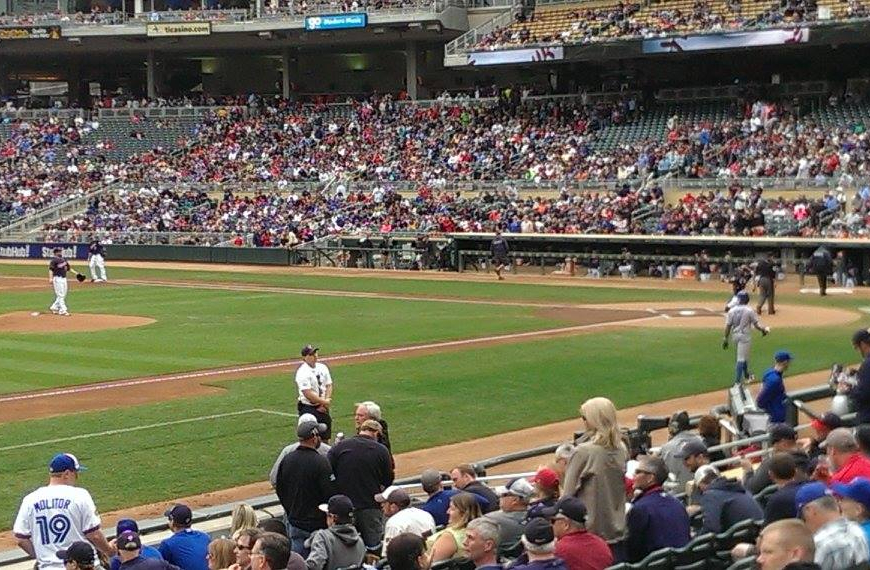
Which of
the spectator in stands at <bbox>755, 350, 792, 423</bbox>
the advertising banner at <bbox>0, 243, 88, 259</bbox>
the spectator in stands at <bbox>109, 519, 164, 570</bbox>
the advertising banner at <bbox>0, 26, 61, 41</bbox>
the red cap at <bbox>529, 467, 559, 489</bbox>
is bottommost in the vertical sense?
the advertising banner at <bbox>0, 243, 88, 259</bbox>

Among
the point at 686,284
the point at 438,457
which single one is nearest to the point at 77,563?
the point at 438,457

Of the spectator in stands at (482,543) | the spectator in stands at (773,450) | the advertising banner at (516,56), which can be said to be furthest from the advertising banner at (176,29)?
the spectator in stands at (482,543)

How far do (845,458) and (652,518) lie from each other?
55.8 inches

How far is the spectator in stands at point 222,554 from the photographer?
770 cm

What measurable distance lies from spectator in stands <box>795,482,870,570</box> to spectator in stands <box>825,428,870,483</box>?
145cm

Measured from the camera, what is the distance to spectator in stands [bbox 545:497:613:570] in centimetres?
698

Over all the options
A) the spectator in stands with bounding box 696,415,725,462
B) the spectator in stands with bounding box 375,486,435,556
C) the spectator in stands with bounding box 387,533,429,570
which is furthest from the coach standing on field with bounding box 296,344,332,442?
the spectator in stands with bounding box 387,533,429,570

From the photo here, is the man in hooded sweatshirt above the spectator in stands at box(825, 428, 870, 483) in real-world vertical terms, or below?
below

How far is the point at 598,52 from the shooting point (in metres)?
53.5

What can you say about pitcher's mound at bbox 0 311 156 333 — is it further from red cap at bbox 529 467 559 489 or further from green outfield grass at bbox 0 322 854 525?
red cap at bbox 529 467 559 489

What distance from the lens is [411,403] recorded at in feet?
65.0

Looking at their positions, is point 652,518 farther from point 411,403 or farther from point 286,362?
point 286,362

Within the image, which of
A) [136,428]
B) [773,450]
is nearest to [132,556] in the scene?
[773,450]

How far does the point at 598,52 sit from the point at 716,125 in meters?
6.63
